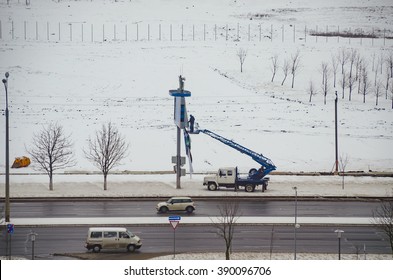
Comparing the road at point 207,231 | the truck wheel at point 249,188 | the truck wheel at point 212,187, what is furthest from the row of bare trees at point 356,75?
the road at point 207,231

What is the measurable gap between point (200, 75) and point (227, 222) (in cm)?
5683

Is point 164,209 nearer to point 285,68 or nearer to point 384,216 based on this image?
point 384,216

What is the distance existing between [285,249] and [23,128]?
42350 mm

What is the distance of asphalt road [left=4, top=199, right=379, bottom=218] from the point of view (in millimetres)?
41344

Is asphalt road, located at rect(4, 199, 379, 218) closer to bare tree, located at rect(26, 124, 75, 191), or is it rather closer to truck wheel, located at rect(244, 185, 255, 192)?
truck wheel, located at rect(244, 185, 255, 192)

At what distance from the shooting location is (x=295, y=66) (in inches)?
3767

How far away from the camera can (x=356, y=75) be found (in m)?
89.7

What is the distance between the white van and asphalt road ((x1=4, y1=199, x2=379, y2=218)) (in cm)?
771

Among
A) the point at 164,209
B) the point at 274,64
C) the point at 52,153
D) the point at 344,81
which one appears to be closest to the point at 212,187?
the point at 164,209

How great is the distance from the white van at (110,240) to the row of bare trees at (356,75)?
53.5 metres

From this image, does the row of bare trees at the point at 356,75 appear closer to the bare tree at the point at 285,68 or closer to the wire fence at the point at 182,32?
the bare tree at the point at 285,68

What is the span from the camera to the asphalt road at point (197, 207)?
41.3 m
